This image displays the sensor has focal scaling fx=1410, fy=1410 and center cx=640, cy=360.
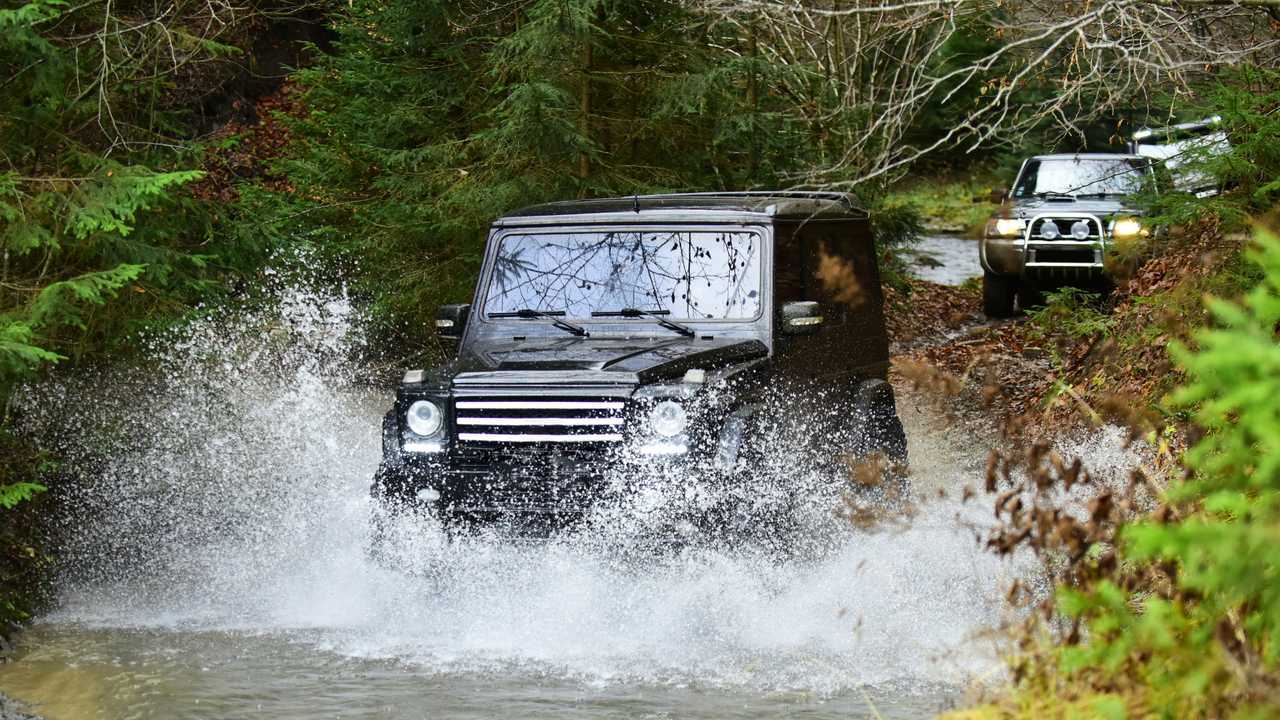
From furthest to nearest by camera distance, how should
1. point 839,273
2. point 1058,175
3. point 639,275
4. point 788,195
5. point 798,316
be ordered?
point 1058,175 < point 788,195 < point 839,273 < point 639,275 < point 798,316

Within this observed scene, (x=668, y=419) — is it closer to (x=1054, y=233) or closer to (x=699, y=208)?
(x=699, y=208)

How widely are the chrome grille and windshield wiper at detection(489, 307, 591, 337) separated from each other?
2.81 feet

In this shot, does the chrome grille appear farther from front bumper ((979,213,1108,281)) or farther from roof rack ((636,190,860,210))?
front bumper ((979,213,1108,281))

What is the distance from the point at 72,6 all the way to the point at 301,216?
547 centimetres

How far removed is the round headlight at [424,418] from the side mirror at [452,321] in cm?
99

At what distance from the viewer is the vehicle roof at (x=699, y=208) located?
7.39 metres

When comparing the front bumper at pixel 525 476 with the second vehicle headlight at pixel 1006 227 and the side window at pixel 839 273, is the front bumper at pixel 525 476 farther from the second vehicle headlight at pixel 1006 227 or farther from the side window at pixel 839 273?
the second vehicle headlight at pixel 1006 227

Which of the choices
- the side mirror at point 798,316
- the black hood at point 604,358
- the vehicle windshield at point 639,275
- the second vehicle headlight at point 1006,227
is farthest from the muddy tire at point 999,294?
the black hood at point 604,358

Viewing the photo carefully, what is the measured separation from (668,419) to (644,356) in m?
0.53

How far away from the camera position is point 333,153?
13641 millimetres

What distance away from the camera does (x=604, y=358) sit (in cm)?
660

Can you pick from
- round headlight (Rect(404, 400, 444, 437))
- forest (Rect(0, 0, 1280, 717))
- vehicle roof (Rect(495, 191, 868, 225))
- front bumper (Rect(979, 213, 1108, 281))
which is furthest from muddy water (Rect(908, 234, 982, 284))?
round headlight (Rect(404, 400, 444, 437))

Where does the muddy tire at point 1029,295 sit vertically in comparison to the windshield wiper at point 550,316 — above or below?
above

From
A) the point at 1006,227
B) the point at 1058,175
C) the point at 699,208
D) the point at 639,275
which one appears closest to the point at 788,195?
the point at 699,208
